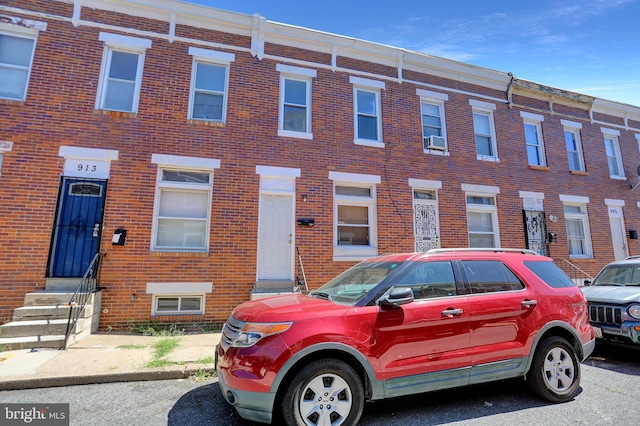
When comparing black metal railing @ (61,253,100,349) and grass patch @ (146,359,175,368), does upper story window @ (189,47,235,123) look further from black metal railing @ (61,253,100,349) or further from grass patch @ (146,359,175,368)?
grass patch @ (146,359,175,368)

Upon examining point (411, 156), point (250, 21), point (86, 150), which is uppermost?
point (250, 21)

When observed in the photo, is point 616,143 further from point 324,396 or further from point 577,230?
point 324,396

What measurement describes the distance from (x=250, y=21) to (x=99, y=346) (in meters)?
8.35

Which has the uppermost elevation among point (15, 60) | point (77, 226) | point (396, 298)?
point (15, 60)

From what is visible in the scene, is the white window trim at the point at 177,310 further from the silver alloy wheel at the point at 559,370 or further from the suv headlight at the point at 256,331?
the silver alloy wheel at the point at 559,370

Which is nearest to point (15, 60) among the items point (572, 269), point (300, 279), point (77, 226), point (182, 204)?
point (77, 226)

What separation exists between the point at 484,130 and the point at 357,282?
31.1 feet

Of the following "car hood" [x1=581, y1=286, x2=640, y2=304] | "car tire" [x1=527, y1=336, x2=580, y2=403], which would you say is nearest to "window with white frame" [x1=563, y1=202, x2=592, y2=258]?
"car hood" [x1=581, y1=286, x2=640, y2=304]

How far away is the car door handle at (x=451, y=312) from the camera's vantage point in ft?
11.6

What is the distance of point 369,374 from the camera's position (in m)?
3.17

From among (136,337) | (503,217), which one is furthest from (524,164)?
(136,337)

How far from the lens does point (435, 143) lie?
9844 millimetres

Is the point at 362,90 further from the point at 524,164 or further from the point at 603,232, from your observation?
the point at 603,232

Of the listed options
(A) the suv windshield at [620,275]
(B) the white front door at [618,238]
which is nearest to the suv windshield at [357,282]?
(A) the suv windshield at [620,275]
